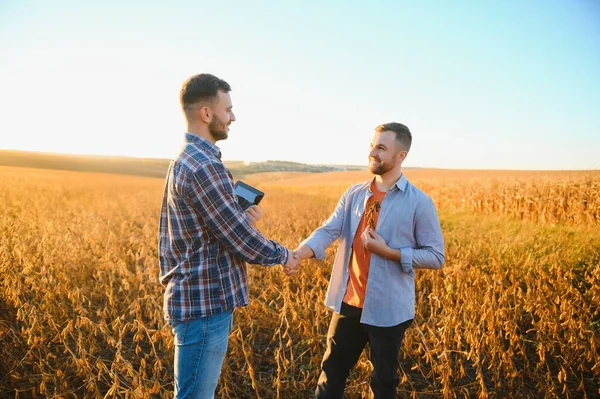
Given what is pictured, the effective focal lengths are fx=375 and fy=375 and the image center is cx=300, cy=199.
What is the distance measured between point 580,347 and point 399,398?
1.95m

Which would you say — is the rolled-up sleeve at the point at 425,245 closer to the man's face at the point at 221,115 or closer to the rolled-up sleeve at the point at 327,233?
the rolled-up sleeve at the point at 327,233

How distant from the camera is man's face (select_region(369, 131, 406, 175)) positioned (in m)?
2.67

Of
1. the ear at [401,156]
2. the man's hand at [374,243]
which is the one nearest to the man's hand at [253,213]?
the man's hand at [374,243]

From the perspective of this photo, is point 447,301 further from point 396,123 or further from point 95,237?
point 95,237

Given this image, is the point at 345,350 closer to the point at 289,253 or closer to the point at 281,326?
the point at 289,253

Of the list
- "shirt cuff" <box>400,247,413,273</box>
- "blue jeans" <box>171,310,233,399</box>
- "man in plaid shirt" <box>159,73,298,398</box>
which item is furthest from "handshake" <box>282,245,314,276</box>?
"shirt cuff" <box>400,247,413,273</box>

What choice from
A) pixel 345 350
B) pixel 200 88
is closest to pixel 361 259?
pixel 345 350

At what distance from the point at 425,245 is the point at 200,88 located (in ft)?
5.87

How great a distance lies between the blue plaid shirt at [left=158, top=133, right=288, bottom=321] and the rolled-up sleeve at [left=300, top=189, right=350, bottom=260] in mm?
879

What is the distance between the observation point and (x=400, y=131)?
2701 mm

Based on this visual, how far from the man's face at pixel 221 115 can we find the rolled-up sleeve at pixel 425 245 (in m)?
1.43

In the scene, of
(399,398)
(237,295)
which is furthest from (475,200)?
(237,295)

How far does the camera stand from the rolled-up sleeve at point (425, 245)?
Answer: 2559 millimetres

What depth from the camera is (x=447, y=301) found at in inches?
177
